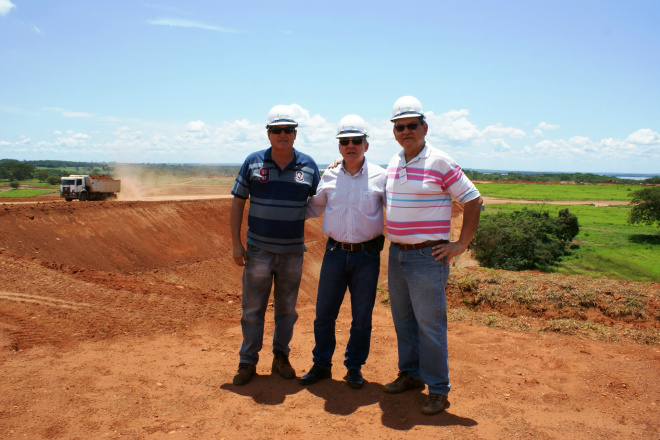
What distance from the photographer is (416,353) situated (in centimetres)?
377

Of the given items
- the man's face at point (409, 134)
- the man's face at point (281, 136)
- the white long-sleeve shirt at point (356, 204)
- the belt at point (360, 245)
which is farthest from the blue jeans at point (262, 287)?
the man's face at point (409, 134)

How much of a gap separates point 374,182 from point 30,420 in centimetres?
302

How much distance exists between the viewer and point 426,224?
336 centimetres

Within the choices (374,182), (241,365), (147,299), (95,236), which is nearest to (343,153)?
(374,182)

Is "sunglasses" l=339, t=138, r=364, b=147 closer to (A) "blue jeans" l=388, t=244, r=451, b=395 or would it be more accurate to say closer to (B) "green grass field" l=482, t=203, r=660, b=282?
(A) "blue jeans" l=388, t=244, r=451, b=395

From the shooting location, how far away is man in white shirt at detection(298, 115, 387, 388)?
3.63 meters

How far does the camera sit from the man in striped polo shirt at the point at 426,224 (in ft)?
11.0

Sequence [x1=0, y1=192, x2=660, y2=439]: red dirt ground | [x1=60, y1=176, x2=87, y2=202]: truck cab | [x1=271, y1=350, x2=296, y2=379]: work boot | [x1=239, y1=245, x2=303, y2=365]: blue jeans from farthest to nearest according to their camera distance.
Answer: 1. [x1=60, y1=176, x2=87, y2=202]: truck cab
2. [x1=271, y1=350, x2=296, y2=379]: work boot
3. [x1=239, y1=245, x2=303, y2=365]: blue jeans
4. [x1=0, y1=192, x2=660, y2=439]: red dirt ground

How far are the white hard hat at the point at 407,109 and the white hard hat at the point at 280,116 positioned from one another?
0.88 metres

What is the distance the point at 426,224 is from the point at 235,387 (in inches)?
83.9

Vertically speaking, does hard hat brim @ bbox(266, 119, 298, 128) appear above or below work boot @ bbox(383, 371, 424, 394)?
above

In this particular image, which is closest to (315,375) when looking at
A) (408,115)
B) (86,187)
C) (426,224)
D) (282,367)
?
(282,367)

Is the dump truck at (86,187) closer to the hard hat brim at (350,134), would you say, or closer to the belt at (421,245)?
the hard hat brim at (350,134)

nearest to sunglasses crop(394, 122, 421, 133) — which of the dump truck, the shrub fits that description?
the dump truck
